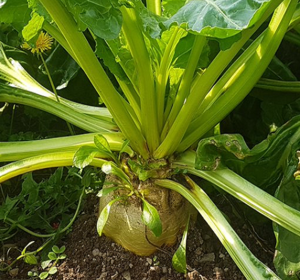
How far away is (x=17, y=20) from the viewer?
0.95 m

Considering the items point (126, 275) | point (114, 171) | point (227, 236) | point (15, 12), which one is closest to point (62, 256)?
point (126, 275)

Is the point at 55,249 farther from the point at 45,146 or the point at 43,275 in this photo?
the point at 45,146

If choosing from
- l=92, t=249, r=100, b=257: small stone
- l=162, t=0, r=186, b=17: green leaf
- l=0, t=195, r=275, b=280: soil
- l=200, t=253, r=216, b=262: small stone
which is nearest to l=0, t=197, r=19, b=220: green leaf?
l=0, t=195, r=275, b=280: soil

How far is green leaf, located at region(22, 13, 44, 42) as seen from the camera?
96cm

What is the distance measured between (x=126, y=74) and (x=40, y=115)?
0.45 metres

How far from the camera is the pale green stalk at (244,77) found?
88cm

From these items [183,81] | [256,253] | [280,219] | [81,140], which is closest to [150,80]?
[183,81]

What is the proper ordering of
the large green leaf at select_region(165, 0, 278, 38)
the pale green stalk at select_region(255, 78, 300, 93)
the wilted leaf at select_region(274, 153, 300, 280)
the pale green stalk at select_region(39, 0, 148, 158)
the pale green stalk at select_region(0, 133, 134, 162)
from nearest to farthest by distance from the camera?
1. the large green leaf at select_region(165, 0, 278, 38)
2. the pale green stalk at select_region(39, 0, 148, 158)
3. the wilted leaf at select_region(274, 153, 300, 280)
4. the pale green stalk at select_region(0, 133, 134, 162)
5. the pale green stalk at select_region(255, 78, 300, 93)

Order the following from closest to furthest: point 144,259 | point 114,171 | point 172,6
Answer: point 172,6 → point 114,171 → point 144,259

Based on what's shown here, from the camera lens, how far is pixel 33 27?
3.21 ft

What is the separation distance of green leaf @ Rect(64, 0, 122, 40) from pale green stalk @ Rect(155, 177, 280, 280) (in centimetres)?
33

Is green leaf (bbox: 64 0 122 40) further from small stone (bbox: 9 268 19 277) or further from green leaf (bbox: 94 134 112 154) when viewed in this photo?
small stone (bbox: 9 268 19 277)

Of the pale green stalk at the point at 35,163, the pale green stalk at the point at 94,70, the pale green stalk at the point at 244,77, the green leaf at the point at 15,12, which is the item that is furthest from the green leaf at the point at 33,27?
the pale green stalk at the point at 244,77

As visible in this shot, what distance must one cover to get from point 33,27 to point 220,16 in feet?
1.42
